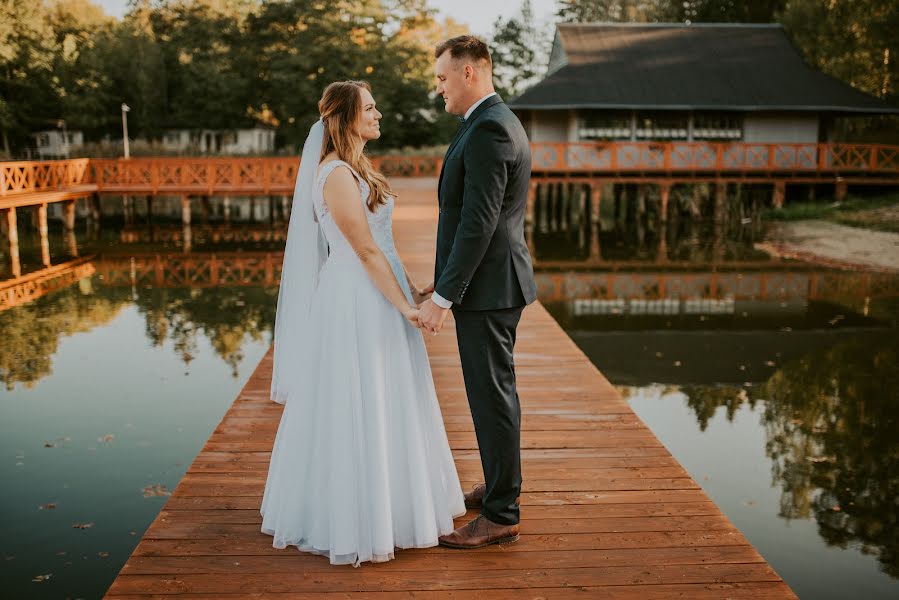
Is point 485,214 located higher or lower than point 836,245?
higher

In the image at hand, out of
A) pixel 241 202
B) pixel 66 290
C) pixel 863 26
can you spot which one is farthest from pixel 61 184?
pixel 863 26

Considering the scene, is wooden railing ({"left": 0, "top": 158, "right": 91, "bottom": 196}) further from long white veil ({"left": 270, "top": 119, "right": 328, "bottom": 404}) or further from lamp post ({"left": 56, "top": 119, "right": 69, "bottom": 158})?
lamp post ({"left": 56, "top": 119, "right": 69, "bottom": 158})

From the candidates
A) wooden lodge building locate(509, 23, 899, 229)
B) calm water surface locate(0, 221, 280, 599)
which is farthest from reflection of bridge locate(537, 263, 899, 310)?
wooden lodge building locate(509, 23, 899, 229)

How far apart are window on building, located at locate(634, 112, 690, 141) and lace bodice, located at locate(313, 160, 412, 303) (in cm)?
2564

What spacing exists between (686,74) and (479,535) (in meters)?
27.7

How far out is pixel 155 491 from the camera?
616cm

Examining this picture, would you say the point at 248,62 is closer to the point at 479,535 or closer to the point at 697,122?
the point at 697,122

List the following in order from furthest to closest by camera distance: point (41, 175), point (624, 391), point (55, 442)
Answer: point (41, 175) < point (624, 391) < point (55, 442)

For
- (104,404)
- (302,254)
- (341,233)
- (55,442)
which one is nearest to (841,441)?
(302,254)

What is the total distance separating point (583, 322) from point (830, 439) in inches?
201

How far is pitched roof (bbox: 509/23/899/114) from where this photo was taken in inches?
1054

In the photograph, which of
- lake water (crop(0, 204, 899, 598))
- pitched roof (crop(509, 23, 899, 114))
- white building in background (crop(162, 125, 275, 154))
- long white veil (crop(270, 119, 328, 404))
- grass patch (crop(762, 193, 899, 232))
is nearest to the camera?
long white veil (crop(270, 119, 328, 404))

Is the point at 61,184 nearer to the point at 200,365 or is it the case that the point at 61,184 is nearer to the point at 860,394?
the point at 200,365

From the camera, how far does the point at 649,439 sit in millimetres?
5285
